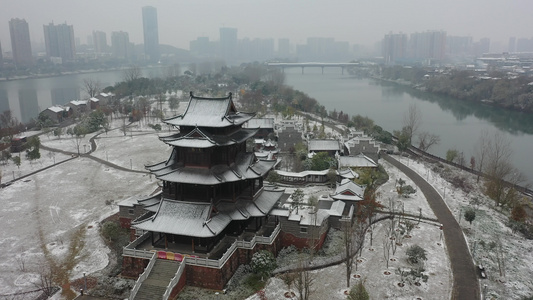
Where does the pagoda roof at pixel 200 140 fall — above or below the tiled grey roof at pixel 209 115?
below

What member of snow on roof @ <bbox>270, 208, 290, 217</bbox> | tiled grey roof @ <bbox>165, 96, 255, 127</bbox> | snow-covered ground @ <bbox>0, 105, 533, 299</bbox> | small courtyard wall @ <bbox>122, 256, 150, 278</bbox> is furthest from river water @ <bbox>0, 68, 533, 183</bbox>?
small courtyard wall @ <bbox>122, 256, 150, 278</bbox>

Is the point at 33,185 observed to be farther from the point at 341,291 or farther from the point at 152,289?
the point at 341,291

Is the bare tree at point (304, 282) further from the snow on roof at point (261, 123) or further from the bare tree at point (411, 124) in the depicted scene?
the bare tree at point (411, 124)

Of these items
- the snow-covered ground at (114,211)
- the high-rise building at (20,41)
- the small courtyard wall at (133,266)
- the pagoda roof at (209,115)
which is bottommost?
the snow-covered ground at (114,211)

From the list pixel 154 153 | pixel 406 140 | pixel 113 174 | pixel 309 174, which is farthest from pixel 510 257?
pixel 154 153

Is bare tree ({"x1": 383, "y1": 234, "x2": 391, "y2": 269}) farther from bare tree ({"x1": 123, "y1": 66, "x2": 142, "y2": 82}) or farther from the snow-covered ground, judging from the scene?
bare tree ({"x1": 123, "y1": 66, "x2": 142, "y2": 82})

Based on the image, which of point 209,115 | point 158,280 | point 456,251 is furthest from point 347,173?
point 158,280

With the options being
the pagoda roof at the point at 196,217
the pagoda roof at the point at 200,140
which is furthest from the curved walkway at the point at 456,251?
the pagoda roof at the point at 200,140
